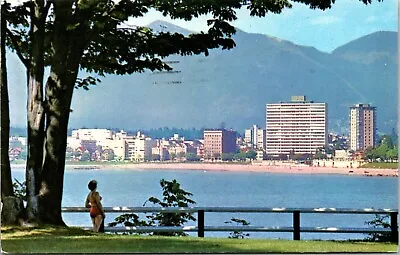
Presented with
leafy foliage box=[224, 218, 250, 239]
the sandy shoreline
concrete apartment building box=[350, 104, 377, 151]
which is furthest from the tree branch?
concrete apartment building box=[350, 104, 377, 151]

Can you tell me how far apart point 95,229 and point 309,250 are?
220cm

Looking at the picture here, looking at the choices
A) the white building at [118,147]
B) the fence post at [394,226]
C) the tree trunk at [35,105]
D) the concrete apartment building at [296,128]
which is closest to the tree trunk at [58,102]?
the tree trunk at [35,105]

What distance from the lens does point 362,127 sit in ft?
33.6

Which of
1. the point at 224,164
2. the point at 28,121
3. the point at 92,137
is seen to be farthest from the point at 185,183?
the point at 28,121

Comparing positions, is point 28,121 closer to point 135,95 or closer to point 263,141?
point 135,95

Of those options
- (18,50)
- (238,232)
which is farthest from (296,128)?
(18,50)

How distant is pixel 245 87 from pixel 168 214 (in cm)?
157

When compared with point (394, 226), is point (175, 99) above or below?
above

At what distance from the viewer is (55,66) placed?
10328 millimetres

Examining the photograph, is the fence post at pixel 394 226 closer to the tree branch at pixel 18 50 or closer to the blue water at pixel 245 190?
the blue water at pixel 245 190

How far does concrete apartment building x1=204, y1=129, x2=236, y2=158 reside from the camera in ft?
33.4

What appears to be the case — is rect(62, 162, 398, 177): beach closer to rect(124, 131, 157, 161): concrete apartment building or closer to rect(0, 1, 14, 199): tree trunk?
rect(124, 131, 157, 161): concrete apartment building

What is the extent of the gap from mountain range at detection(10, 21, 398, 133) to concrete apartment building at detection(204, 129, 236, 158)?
80 mm

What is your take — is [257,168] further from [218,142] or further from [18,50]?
[18,50]
